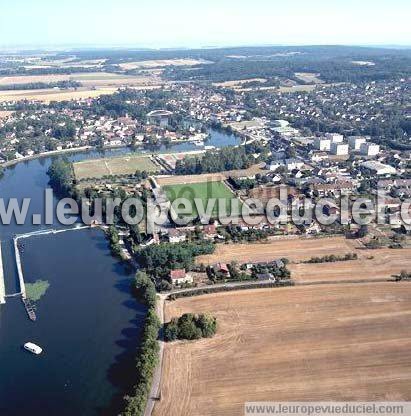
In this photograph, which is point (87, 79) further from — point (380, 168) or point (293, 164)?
point (380, 168)

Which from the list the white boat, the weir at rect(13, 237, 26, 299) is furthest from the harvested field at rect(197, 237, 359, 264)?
the white boat

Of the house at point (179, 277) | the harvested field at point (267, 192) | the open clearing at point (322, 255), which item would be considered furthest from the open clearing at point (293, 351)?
the harvested field at point (267, 192)

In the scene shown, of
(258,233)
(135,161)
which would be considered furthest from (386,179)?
(135,161)

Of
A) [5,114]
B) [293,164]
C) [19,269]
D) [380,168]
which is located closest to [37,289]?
[19,269]

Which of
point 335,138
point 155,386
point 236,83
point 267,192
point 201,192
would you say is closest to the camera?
point 155,386

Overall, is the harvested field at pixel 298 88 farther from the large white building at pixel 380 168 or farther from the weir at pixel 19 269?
the weir at pixel 19 269

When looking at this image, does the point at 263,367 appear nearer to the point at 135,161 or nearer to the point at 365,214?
the point at 365,214

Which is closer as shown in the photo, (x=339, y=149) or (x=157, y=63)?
(x=339, y=149)
